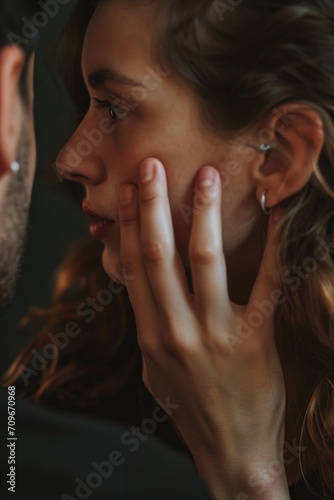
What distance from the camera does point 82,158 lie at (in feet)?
2.80

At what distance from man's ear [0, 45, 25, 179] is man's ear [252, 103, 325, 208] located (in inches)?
10.0

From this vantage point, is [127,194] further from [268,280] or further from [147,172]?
[268,280]

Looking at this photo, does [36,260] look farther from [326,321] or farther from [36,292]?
[326,321]

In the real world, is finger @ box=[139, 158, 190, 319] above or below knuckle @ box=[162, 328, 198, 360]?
above

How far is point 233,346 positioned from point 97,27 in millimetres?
367

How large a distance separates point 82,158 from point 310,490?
Answer: 0.44 metres

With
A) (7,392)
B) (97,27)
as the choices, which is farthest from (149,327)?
(97,27)

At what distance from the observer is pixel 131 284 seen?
0.86 meters

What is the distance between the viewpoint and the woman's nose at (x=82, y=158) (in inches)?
33.5

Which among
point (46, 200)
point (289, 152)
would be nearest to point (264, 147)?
point (289, 152)

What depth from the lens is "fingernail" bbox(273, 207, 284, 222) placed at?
0.84 meters

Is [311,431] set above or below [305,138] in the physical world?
below

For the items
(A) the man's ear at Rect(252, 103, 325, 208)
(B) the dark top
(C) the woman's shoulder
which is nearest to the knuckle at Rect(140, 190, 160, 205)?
(A) the man's ear at Rect(252, 103, 325, 208)

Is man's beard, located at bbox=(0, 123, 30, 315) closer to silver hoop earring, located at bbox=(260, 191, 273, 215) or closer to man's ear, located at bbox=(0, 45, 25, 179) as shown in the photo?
man's ear, located at bbox=(0, 45, 25, 179)
